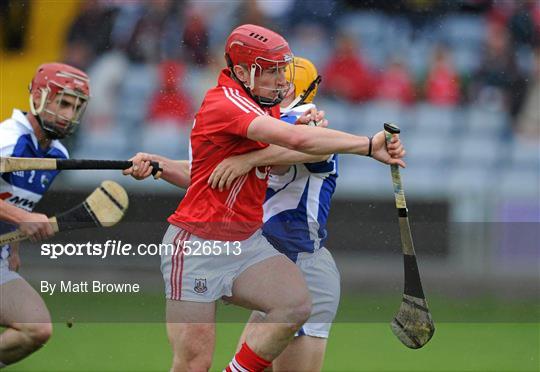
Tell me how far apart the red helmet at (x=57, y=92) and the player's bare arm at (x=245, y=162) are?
3.97ft

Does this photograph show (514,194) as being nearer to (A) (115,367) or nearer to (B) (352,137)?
(A) (115,367)

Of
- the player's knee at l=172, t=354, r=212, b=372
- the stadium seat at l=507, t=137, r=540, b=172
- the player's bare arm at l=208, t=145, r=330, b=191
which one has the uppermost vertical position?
the player's bare arm at l=208, t=145, r=330, b=191

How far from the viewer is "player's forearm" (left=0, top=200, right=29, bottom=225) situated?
435 cm

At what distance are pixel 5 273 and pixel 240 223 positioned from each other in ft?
4.44

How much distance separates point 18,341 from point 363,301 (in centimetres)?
303

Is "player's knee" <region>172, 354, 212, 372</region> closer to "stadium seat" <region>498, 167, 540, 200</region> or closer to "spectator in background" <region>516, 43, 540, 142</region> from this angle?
"stadium seat" <region>498, 167, 540, 200</region>

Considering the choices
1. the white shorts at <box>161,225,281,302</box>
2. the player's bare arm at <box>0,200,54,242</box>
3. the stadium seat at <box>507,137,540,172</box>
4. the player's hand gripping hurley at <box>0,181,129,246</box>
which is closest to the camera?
the white shorts at <box>161,225,281,302</box>

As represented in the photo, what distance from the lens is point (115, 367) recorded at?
17.9 feet

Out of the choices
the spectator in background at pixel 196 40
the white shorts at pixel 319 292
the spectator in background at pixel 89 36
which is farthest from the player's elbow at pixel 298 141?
the spectator in background at pixel 89 36

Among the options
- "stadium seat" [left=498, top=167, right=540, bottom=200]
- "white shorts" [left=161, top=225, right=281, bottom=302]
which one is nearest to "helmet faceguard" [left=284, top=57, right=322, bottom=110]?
"white shorts" [left=161, top=225, right=281, bottom=302]

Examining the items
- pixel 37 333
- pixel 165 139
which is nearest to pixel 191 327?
pixel 37 333

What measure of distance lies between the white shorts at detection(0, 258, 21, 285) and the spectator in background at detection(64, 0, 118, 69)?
11.8 ft

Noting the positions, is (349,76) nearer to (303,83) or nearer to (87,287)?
(87,287)

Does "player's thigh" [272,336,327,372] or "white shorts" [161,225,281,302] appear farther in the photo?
"player's thigh" [272,336,327,372]
